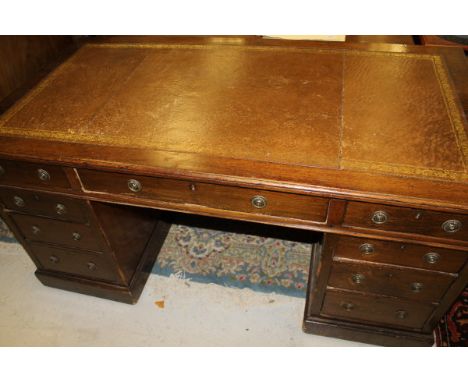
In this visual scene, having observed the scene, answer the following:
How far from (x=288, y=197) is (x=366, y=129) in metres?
0.38

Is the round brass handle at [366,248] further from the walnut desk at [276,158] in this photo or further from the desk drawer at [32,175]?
the desk drawer at [32,175]

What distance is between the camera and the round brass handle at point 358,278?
1451 mm

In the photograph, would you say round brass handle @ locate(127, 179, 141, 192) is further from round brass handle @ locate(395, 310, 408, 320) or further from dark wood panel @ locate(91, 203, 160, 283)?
round brass handle @ locate(395, 310, 408, 320)

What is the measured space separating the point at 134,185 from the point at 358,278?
958 millimetres

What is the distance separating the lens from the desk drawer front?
112 cm

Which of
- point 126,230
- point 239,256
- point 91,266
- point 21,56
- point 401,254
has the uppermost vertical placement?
point 21,56

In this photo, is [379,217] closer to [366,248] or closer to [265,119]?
[366,248]

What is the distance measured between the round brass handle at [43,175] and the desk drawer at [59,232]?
29 cm

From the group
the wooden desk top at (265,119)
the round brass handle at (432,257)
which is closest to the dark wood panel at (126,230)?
the wooden desk top at (265,119)

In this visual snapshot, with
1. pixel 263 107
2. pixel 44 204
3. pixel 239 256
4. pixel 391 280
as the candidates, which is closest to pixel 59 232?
pixel 44 204

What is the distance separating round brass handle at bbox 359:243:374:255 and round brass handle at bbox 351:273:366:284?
146mm

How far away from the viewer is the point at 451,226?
1.13m

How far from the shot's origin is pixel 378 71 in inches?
61.7

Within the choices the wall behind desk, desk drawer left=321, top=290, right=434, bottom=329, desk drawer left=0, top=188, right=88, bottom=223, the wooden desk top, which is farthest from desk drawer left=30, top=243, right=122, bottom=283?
desk drawer left=321, top=290, right=434, bottom=329
